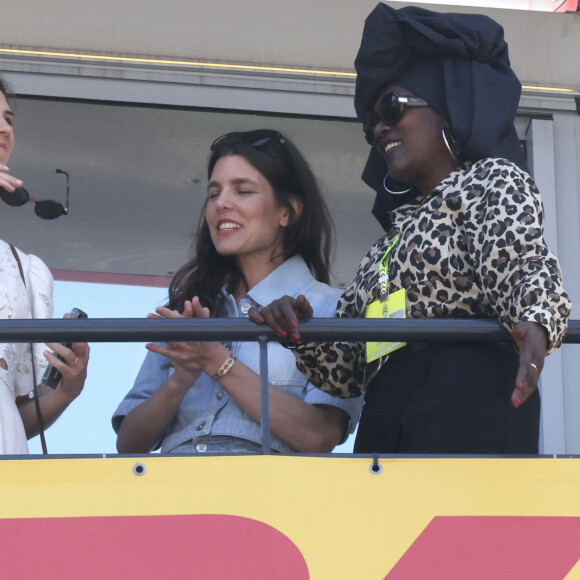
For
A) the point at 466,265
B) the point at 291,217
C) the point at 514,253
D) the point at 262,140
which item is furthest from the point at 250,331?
the point at 262,140

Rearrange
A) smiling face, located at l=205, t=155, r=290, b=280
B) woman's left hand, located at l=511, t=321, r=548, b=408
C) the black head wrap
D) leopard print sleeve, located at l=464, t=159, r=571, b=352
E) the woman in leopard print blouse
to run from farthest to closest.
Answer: smiling face, located at l=205, t=155, r=290, b=280, the black head wrap, the woman in leopard print blouse, leopard print sleeve, located at l=464, t=159, r=571, b=352, woman's left hand, located at l=511, t=321, r=548, b=408

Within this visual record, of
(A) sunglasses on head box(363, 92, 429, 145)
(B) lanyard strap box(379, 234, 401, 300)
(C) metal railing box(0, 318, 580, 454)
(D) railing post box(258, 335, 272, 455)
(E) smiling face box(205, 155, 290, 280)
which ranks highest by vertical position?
(A) sunglasses on head box(363, 92, 429, 145)

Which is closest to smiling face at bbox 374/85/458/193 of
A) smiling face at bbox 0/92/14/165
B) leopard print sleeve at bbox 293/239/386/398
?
leopard print sleeve at bbox 293/239/386/398

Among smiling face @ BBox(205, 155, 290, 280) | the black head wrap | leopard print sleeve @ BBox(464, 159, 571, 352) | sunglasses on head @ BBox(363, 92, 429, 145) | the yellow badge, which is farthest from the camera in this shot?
smiling face @ BBox(205, 155, 290, 280)

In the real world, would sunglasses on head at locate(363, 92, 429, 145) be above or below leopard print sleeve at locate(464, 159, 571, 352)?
above

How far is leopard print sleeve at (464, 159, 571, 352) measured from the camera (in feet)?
9.28

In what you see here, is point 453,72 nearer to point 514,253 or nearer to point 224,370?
point 514,253

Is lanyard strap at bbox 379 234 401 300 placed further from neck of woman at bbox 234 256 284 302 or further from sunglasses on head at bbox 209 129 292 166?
sunglasses on head at bbox 209 129 292 166

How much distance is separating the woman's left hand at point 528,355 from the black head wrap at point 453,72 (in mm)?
636

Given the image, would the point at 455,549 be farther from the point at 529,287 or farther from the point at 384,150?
the point at 384,150

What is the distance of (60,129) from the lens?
5043 mm

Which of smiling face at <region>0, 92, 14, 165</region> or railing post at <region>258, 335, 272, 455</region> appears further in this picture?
smiling face at <region>0, 92, 14, 165</region>

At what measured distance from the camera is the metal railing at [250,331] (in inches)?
117

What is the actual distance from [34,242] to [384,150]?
232 centimetres
